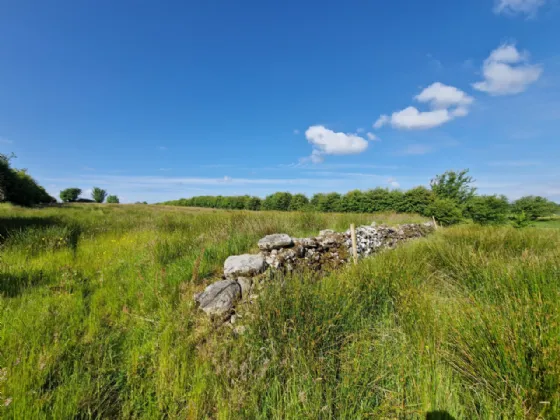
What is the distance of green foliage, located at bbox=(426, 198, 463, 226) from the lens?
1962 cm

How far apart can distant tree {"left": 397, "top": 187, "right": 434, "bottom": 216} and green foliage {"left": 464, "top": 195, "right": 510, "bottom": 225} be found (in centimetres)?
395

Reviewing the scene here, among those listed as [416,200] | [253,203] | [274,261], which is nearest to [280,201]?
[253,203]

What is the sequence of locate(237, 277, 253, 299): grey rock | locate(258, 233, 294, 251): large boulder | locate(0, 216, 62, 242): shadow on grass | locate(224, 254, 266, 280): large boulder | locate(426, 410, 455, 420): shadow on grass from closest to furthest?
locate(426, 410, 455, 420): shadow on grass
locate(237, 277, 253, 299): grey rock
locate(224, 254, 266, 280): large boulder
locate(258, 233, 294, 251): large boulder
locate(0, 216, 62, 242): shadow on grass

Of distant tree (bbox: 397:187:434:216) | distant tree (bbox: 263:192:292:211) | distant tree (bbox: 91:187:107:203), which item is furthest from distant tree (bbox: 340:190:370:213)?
distant tree (bbox: 91:187:107:203)

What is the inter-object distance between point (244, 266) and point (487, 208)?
86.7 ft

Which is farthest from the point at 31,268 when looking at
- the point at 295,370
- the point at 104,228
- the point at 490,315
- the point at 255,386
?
the point at 490,315

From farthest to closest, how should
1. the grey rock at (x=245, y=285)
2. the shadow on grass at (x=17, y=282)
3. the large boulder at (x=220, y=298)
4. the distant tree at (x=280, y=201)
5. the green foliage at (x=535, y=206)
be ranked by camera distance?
the distant tree at (x=280, y=201) → the green foliage at (x=535, y=206) → the shadow on grass at (x=17, y=282) → the grey rock at (x=245, y=285) → the large boulder at (x=220, y=298)

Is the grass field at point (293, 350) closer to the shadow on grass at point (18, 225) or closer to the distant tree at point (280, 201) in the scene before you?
the shadow on grass at point (18, 225)

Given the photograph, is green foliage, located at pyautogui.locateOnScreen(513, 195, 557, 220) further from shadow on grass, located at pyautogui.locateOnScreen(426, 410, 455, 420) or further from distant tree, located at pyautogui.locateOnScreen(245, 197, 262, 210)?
distant tree, located at pyautogui.locateOnScreen(245, 197, 262, 210)

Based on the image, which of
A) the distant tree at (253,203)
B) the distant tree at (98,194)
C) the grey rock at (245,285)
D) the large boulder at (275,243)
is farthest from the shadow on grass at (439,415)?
the distant tree at (98,194)

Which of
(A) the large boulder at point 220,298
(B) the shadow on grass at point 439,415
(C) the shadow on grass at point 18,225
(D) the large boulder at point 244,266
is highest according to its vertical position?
(C) the shadow on grass at point 18,225

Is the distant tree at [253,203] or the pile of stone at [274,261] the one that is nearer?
the pile of stone at [274,261]

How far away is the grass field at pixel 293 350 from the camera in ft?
5.58

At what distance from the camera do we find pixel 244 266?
12.6ft
